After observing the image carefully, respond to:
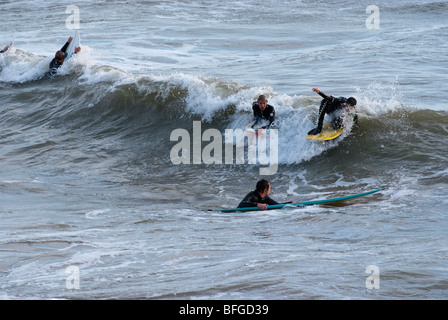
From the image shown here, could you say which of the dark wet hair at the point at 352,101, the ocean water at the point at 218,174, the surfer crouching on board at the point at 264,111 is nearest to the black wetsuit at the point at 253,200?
the ocean water at the point at 218,174

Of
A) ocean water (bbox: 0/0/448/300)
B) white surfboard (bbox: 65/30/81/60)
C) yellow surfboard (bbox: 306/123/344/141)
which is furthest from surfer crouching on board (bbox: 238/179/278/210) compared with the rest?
→ white surfboard (bbox: 65/30/81/60)

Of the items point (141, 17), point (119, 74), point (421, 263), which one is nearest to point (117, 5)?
point (141, 17)

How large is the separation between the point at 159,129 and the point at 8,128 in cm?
372

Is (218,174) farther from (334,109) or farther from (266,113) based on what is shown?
Result: (334,109)

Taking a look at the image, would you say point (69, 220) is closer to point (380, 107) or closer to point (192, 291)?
point (192, 291)

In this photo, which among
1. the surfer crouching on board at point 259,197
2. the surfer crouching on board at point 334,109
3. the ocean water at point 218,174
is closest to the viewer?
the ocean water at point 218,174

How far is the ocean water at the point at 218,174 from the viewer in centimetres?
505

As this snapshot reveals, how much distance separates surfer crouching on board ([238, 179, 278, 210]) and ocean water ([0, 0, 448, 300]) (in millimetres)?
276

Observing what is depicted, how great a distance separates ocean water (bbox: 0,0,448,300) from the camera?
5.05 m

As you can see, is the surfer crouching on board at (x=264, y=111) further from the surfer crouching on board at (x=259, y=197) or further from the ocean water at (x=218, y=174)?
the surfer crouching on board at (x=259, y=197)

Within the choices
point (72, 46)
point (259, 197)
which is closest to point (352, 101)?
point (259, 197)

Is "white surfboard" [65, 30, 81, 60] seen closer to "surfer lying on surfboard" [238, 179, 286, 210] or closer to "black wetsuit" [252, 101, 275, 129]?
"black wetsuit" [252, 101, 275, 129]

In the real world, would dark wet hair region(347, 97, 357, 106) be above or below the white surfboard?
below

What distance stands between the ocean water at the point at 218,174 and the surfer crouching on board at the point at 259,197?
276 mm
